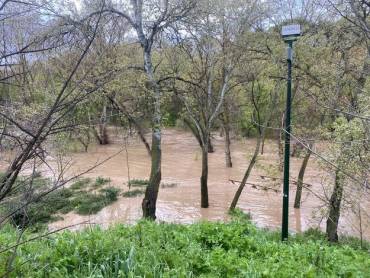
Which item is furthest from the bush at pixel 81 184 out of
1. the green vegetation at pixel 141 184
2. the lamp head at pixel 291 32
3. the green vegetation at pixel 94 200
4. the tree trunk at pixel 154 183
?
the lamp head at pixel 291 32

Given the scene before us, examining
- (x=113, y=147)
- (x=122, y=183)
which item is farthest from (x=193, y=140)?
(x=122, y=183)

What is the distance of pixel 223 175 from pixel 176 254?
53.1ft

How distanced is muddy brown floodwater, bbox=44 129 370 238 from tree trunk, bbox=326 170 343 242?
441 mm

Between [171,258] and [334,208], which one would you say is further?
[334,208]

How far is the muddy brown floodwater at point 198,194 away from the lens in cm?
1290

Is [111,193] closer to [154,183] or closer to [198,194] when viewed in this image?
[198,194]

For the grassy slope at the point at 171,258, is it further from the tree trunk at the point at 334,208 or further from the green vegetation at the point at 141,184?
the green vegetation at the point at 141,184

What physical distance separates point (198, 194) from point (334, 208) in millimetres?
7129

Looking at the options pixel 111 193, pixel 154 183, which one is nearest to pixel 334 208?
pixel 154 183

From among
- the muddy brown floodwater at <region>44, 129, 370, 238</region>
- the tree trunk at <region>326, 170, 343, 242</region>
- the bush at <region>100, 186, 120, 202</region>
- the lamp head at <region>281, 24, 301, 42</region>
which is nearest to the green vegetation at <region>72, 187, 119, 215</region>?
the bush at <region>100, 186, 120, 202</region>

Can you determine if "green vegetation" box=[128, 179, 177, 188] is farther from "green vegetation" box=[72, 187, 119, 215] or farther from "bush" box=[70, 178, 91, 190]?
"bush" box=[70, 178, 91, 190]

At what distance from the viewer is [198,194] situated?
1652 centimetres

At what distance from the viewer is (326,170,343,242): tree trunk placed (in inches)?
369

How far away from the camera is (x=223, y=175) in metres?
20.3
